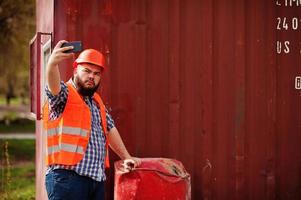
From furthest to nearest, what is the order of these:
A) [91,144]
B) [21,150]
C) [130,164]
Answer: [21,150] → [130,164] → [91,144]

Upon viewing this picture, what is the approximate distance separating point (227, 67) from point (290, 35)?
32.7 inches

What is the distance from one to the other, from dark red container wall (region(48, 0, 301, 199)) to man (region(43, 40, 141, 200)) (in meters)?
1.11

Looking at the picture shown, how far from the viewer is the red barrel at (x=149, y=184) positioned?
16.5 ft

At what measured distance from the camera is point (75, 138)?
4.52 m

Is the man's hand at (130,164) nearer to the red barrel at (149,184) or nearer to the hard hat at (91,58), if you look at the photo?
the red barrel at (149,184)

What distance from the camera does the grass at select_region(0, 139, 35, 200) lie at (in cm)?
1034

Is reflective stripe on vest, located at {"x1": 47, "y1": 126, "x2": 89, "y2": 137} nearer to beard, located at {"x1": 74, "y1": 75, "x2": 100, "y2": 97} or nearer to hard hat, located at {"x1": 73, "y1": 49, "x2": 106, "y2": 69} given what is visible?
beard, located at {"x1": 74, "y1": 75, "x2": 100, "y2": 97}

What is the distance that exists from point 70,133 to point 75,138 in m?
0.06

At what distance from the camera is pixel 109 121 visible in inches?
198

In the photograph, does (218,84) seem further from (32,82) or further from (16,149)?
(16,149)

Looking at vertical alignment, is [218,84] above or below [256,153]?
above

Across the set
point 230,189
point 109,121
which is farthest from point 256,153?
point 109,121

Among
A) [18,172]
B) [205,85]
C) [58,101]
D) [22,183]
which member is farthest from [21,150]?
[58,101]

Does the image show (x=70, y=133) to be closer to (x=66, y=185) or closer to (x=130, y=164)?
(x=66, y=185)
